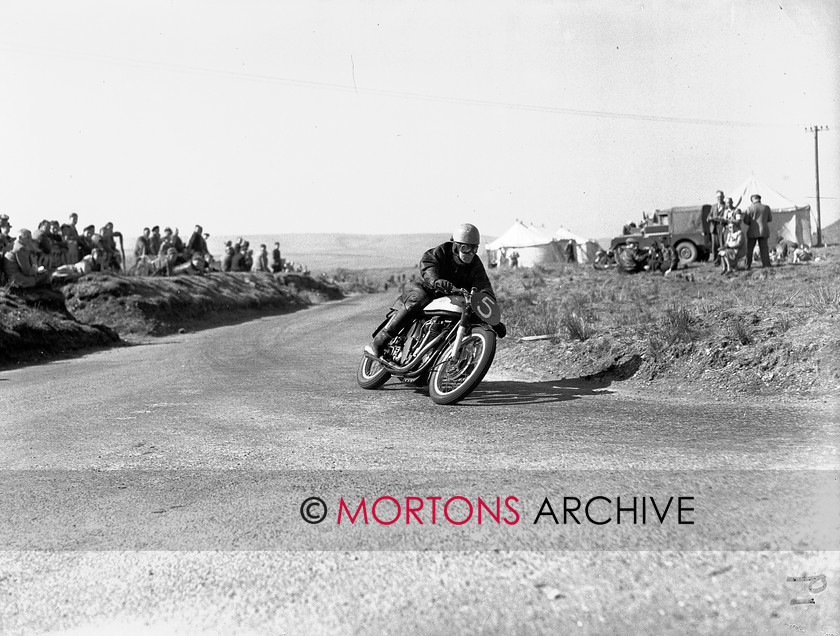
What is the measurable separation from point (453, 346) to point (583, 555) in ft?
13.7

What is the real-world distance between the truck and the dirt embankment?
13005mm

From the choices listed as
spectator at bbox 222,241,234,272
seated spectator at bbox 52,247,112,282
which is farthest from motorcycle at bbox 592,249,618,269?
seated spectator at bbox 52,247,112,282

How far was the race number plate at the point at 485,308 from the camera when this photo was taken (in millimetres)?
7848

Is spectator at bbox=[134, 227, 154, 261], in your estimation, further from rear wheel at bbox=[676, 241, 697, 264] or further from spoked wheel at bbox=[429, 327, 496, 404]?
spoked wheel at bbox=[429, 327, 496, 404]

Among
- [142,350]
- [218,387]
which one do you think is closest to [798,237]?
[142,350]

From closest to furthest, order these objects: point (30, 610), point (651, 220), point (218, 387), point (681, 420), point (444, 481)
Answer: point (30, 610), point (444, 481), point (681, 420), point (218, 387), point (651, 220)

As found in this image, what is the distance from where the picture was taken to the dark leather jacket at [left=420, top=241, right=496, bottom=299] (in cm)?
824

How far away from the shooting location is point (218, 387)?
930 cm

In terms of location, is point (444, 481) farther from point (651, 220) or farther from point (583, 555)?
point (651, 220)

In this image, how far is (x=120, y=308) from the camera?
20375 mm

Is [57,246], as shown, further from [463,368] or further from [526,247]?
[526,247]

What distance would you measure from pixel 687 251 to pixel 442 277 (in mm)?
24099

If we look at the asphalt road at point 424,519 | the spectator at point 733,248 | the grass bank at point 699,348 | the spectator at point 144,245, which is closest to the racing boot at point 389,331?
the asphalt road at point 424,519

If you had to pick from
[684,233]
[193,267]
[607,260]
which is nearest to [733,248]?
[684,233]
